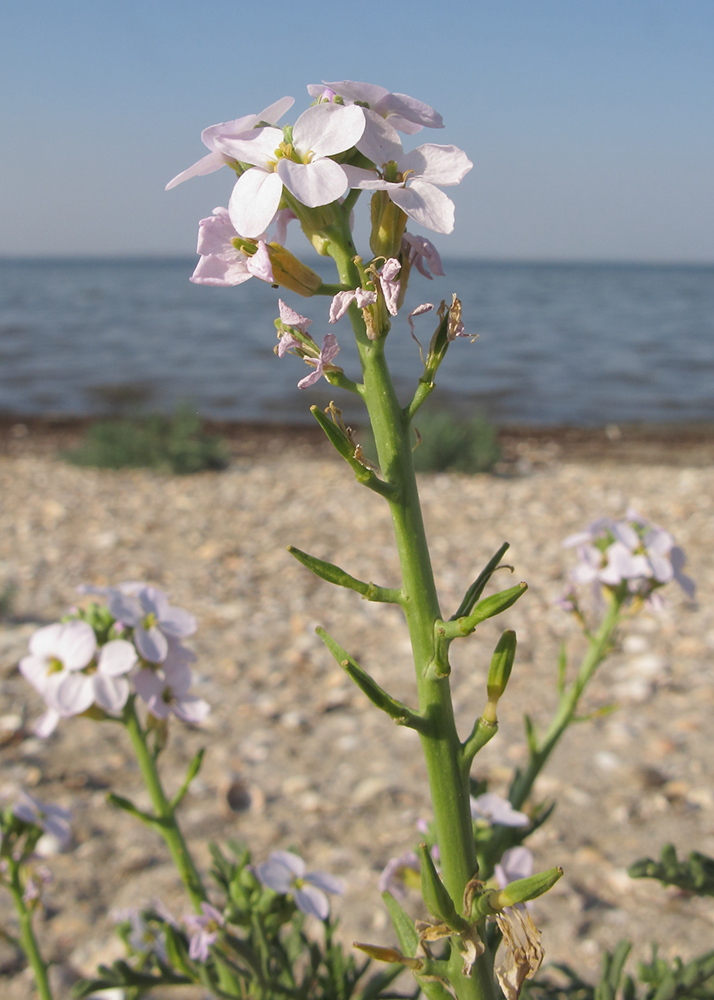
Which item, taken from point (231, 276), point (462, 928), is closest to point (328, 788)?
point (462, 928)

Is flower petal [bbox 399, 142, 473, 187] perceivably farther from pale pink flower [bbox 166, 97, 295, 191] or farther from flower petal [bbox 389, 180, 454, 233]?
pale pink flower [bbox 166, 97, 295, 191]

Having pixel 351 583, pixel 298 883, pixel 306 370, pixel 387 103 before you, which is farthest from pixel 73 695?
pixel 306 370

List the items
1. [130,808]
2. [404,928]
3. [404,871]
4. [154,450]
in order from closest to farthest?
1. [404,928]
2. [130,808]
3. [404,871]
4. [154,450]

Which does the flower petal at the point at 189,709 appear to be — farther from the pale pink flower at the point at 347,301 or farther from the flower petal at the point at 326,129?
the flower petal at the point at 326,129

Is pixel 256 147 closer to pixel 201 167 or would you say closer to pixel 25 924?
pixel 201 167

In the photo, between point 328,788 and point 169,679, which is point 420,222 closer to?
point 169,679

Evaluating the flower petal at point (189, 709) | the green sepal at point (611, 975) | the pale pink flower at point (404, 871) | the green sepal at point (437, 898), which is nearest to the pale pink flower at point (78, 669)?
the flower petal at point (189, 709)
